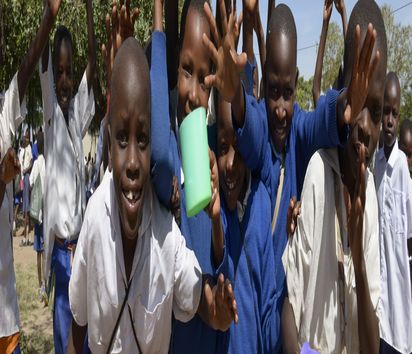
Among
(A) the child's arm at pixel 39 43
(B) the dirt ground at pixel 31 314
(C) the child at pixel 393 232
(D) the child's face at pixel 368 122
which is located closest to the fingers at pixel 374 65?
(D) the child's face at pixel 368 122

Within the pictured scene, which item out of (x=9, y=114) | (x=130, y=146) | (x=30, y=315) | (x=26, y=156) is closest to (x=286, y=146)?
(x=130, y=146)

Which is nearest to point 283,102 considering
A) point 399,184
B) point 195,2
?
point 195,2

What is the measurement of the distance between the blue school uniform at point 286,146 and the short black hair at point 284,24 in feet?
0.98

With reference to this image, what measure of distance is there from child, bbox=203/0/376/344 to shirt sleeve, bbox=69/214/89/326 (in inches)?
27.1

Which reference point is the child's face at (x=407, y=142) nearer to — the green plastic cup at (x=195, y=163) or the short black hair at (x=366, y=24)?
the short black hair at (x=366, y=24)

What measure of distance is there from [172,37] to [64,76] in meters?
1.06

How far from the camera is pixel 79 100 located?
11.7 feet

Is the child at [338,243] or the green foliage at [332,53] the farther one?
the green foliage at [332,53]

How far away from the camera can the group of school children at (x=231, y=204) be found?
1981 millimetres

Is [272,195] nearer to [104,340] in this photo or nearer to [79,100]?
[104,340]

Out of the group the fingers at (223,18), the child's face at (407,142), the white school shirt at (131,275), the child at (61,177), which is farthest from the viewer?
the child's face at (407,142)

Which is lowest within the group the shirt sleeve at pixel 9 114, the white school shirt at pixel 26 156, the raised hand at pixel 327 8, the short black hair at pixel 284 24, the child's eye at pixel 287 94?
the child's eye at pixel 287 94

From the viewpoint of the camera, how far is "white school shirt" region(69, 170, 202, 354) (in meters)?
1.97

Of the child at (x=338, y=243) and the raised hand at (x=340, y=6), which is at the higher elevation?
the raised hand at (x=340, y=6)
